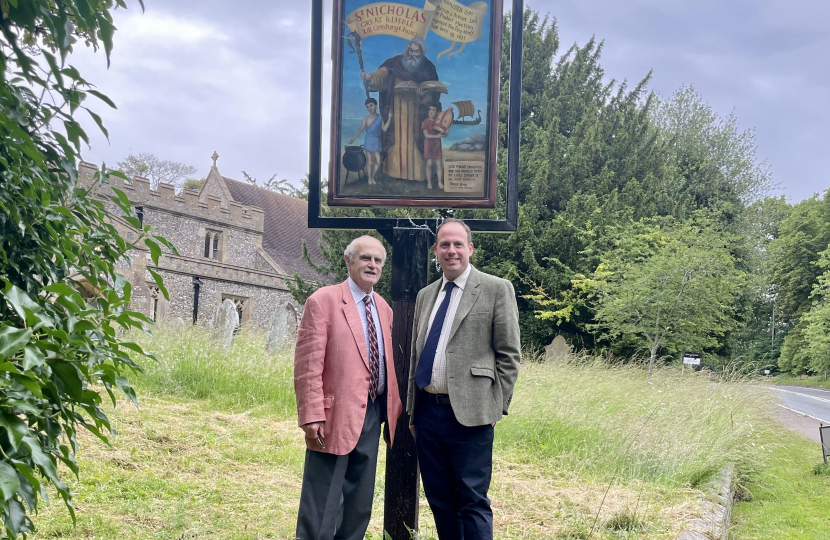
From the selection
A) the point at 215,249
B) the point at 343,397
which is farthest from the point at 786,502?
the point at 215,249

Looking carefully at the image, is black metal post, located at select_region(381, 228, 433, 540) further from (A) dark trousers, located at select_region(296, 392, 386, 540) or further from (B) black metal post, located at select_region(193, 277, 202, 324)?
(B) black metal post, located at select_region(193, 277, 202, 324)

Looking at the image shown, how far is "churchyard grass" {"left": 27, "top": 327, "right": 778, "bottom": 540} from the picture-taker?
499 cm

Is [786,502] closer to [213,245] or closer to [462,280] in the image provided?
[462,280]

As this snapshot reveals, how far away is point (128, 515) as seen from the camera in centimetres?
507

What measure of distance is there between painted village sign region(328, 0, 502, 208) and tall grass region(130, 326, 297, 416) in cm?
583

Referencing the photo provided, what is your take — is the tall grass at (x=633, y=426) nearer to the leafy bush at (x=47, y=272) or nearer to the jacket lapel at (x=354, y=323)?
the jacket lapel at (x=354, y=323)

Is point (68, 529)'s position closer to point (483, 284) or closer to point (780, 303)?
point (483, 284)

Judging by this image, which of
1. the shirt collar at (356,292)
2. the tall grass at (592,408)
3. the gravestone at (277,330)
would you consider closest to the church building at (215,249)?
the gravestone at (277,330)

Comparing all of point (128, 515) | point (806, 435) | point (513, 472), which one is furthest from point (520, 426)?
point (806, 435)

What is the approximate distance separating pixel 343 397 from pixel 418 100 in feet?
6.24

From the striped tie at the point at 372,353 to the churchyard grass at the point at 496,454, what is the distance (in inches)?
59.3

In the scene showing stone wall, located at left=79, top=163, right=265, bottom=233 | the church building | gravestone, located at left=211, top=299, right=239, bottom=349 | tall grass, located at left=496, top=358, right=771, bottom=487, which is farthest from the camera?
stone wall, located at left=79, top=163, right=265, bottom=233

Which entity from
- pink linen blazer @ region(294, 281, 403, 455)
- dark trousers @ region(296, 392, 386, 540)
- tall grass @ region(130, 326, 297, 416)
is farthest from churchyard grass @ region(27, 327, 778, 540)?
pink linen blazer @ region(294, 281, 403, 455)

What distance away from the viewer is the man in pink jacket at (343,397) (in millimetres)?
3650
